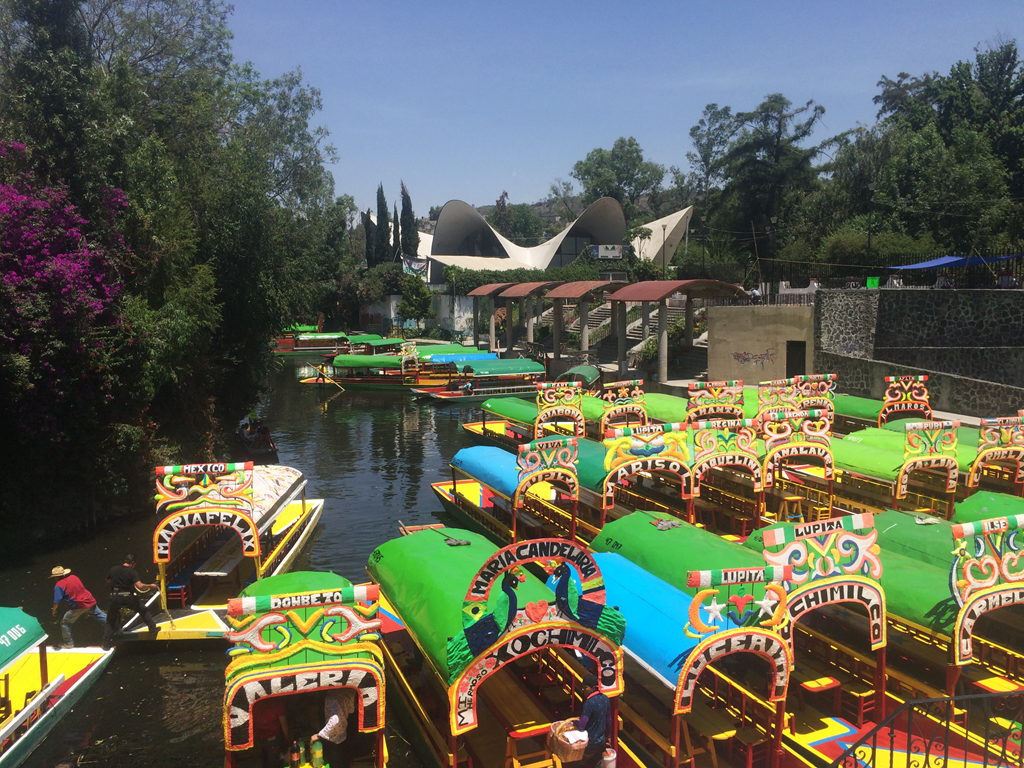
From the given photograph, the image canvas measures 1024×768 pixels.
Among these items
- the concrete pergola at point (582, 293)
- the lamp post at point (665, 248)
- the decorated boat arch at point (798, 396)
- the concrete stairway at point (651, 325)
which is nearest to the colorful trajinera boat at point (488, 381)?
the concrete pergola at point (582, 293)

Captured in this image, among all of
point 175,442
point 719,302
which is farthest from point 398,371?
point 175,442

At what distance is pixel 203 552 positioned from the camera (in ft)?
50.3

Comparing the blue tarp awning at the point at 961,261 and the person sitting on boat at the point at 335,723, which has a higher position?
the blue tarp awning at the point at 961,261

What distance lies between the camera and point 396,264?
7400cm

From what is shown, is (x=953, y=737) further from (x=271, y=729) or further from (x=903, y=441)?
(x=903, y=441)

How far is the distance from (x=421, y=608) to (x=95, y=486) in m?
12.4

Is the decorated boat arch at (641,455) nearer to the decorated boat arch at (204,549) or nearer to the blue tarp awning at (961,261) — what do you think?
the decorated boat arch at (204,549)

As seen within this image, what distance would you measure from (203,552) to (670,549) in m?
9.69

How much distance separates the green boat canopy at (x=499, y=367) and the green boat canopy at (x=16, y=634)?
98.2ft

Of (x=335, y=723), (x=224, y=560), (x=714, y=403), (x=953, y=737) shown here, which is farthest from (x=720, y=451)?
(x=224, y=560)

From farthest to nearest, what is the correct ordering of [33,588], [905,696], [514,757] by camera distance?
[33,588]
[905,696]
[514,757]

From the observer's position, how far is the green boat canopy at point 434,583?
8852mm

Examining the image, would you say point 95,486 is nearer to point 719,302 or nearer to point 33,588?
point 33,588

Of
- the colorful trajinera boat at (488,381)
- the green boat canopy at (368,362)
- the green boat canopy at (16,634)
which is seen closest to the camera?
the green boat canopy at (16,634)
